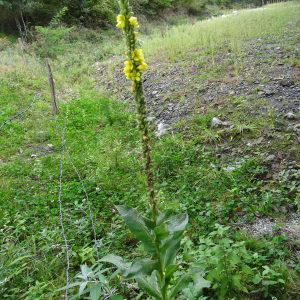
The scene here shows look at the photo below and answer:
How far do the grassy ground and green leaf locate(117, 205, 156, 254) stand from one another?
0.73m

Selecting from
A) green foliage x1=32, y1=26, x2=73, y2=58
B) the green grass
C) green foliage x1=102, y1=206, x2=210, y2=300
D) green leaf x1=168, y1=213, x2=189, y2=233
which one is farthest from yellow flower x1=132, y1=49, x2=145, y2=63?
green foliage x1=32, y1=26, x2=73, y2=58

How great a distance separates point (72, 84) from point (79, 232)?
8352mm

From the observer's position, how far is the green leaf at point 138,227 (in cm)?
226

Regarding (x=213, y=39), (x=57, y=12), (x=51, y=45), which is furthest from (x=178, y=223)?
(x=57, y=12)

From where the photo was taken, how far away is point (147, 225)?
2.27 m

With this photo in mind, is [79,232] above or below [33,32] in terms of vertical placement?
below

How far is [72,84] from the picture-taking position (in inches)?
464

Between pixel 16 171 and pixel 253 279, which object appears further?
pixel 16 171

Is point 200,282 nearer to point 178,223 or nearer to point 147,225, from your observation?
point 178,223

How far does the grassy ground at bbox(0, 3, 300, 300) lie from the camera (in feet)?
10.4

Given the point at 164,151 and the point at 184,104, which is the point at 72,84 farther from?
the point at 164,151

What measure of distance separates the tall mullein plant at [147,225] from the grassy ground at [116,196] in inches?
22.3

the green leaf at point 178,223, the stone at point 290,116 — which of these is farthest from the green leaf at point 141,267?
the stone at point 290,116

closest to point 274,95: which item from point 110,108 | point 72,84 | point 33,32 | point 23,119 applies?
point 110,108
